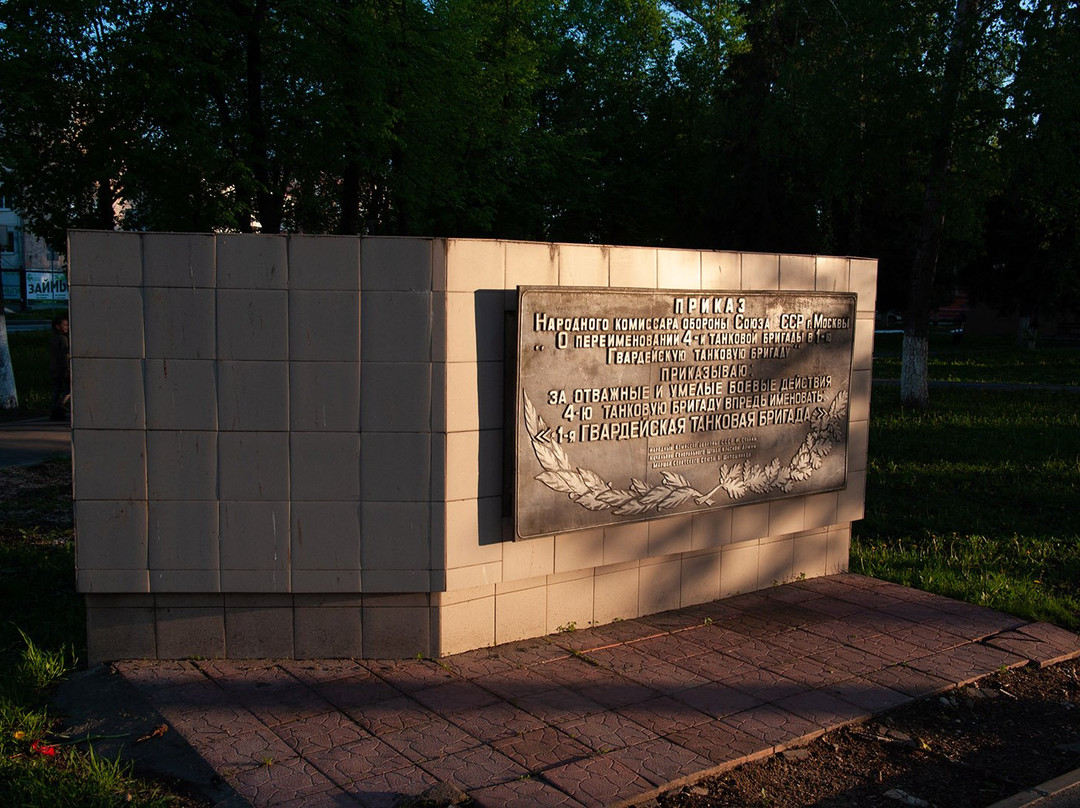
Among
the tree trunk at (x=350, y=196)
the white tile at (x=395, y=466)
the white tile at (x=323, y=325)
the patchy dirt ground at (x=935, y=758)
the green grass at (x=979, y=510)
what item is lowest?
the patchy dirt ground at (x=935, y=758)

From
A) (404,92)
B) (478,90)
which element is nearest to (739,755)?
(404,92)

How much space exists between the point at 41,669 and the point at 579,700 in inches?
108

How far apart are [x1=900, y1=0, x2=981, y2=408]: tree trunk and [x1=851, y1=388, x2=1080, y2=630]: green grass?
156 cm

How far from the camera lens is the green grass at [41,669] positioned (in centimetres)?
379

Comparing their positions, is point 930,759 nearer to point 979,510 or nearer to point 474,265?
point 474,265

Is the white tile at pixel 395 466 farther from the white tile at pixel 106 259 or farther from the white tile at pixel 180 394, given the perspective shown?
the white tile at pixel 106 259

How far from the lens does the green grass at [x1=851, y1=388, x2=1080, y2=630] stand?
726cm

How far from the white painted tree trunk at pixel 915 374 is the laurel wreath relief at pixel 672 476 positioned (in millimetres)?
11965

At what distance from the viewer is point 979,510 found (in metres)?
9.67

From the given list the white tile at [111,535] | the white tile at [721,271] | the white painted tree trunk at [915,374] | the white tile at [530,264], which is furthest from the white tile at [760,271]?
the white painted tree trunk at [915,374]

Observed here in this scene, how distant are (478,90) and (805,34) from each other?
42.5ft

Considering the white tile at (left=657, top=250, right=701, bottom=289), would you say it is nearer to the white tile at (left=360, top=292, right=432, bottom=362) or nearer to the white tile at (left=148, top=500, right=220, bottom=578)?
the white tile at (left=360, top=292, right=432, bottom=362)

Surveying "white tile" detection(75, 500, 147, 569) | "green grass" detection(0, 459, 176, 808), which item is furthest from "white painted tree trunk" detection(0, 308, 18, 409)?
"white tile" detection(75, 500, 147, 569)

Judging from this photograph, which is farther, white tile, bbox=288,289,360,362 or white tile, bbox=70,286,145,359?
white tile, bbox=288,289,360,362
